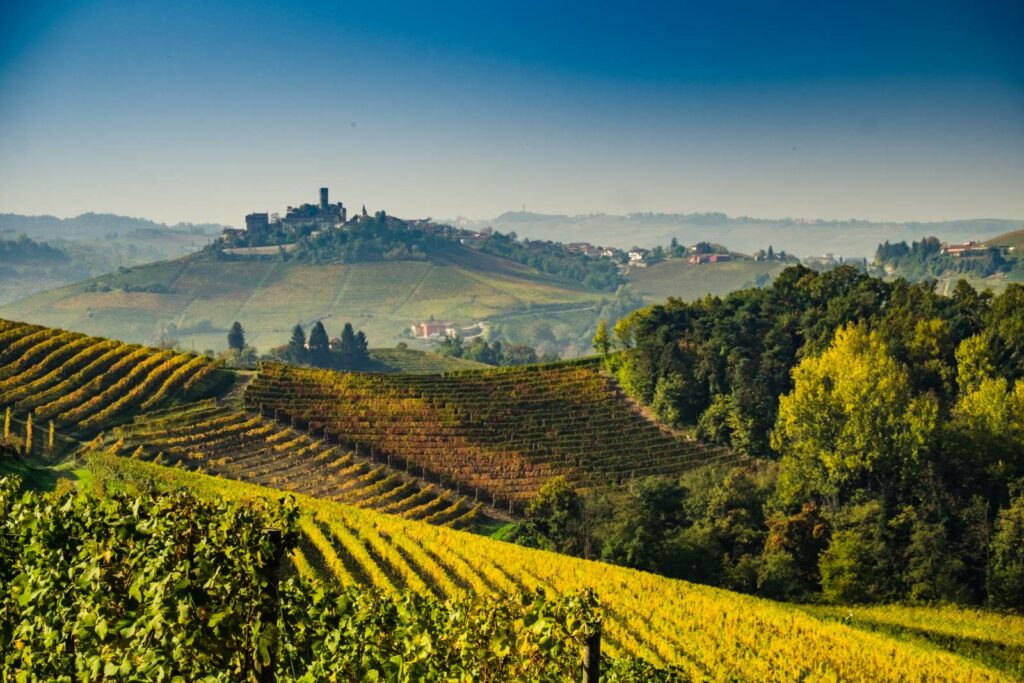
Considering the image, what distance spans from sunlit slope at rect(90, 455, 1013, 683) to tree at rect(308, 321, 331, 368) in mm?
98549

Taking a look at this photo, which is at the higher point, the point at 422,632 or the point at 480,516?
the point at 422,632

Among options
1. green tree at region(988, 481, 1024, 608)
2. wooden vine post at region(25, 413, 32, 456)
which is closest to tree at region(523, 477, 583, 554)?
green tree at region(988, 481, 1024, 608)

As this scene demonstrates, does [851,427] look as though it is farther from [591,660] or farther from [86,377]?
[591,660]

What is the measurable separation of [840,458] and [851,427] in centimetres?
164

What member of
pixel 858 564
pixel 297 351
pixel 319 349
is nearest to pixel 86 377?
pixel 858 564

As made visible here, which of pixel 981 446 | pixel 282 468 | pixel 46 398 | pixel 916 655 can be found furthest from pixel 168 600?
pixel 981 446

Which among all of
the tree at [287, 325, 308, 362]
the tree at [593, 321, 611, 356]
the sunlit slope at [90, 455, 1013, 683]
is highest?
the tree at [593, 321, 611, 356]

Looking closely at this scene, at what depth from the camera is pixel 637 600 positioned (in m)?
26.8

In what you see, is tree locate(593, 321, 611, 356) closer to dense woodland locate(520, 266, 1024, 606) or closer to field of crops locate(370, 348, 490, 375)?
dense woodland locate(520, 266, 1024, 606)

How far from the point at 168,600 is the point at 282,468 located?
115ft

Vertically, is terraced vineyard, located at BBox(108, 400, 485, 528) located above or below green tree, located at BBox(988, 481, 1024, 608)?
above

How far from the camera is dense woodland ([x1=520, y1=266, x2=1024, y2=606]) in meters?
38.5

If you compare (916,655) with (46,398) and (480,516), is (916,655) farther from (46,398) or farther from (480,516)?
(46,398)

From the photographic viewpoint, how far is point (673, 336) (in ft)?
200
